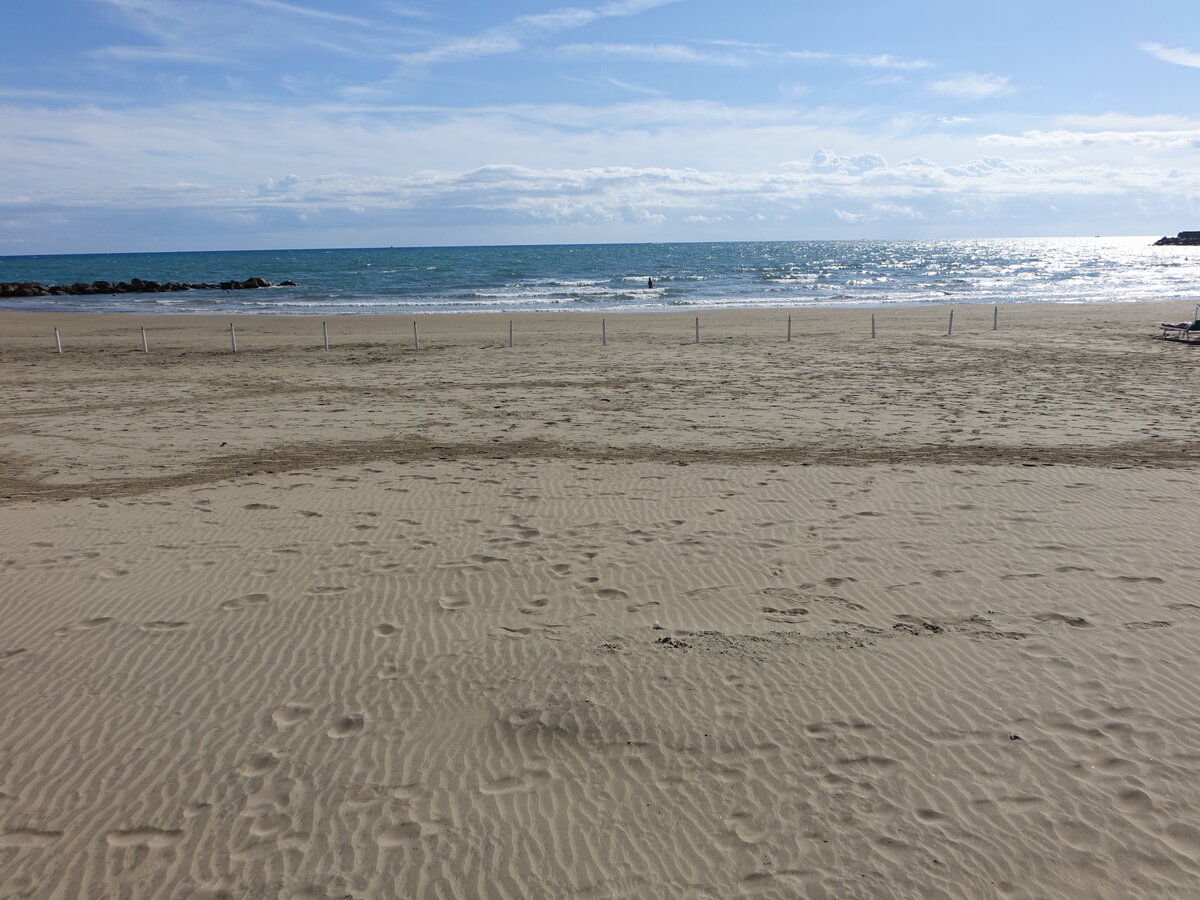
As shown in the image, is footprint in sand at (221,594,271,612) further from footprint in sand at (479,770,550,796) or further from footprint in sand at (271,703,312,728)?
footprint in sand at (479,770,550,796)

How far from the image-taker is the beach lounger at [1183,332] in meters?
23.0

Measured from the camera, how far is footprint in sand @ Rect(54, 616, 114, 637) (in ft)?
20.8

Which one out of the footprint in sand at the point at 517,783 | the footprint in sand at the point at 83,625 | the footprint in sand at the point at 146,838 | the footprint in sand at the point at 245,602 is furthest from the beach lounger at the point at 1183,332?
the footprint in sand at the point at 146,838

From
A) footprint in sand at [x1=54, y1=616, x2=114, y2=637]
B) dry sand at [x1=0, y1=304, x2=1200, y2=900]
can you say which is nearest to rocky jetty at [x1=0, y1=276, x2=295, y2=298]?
dry sand at [x1=0, y1=304, x2=1200, y2=900]

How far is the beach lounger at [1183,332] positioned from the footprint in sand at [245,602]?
82.0ft

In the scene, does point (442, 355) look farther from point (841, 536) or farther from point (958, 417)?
point (841, 536)

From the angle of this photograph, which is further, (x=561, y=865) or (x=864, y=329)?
(x=864, y=329)

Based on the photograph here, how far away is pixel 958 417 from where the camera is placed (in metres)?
13.4

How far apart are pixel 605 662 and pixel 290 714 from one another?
6.77 ft

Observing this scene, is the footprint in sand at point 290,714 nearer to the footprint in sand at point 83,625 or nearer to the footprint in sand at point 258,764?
the footprint in sand at point 258,764

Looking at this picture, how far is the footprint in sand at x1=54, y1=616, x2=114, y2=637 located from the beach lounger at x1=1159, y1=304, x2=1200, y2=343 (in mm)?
26062

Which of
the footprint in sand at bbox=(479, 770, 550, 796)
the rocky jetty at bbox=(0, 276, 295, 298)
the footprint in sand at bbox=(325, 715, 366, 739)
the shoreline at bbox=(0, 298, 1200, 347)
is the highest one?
the rocky jetty at bbox=(0, 276, 295, 298)

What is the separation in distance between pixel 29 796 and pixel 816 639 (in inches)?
195

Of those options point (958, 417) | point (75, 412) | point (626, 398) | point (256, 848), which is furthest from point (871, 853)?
point (75, 412)
